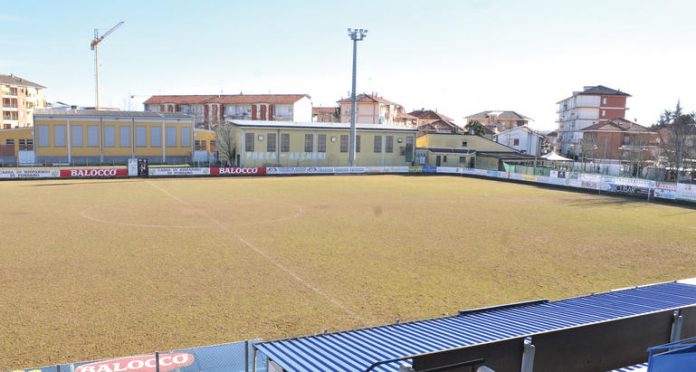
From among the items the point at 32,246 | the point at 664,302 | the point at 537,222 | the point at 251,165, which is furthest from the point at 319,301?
the point at 251,165

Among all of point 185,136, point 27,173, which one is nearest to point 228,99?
point 185,136

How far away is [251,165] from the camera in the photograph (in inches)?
2265

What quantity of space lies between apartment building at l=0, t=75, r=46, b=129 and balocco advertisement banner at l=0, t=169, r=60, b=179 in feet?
168

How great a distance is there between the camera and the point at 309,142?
60.4 metres

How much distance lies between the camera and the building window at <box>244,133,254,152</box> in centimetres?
5688

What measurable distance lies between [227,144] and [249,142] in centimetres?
651

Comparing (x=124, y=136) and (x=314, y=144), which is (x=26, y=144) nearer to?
(x=124, y=136)

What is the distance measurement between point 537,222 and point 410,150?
39687 millimetres

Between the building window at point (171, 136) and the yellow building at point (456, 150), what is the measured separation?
31.6 metres

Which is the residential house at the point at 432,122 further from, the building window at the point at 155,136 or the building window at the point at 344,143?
the building window at the point at 155,136

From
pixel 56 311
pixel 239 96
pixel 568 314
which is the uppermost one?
pixel 239 96

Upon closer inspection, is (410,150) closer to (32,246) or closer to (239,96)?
(239,96)

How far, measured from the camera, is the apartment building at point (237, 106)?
8900 cm

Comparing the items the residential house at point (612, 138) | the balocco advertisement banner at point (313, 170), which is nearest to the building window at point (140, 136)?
the balocco advertisement banner at point (313, 170)
